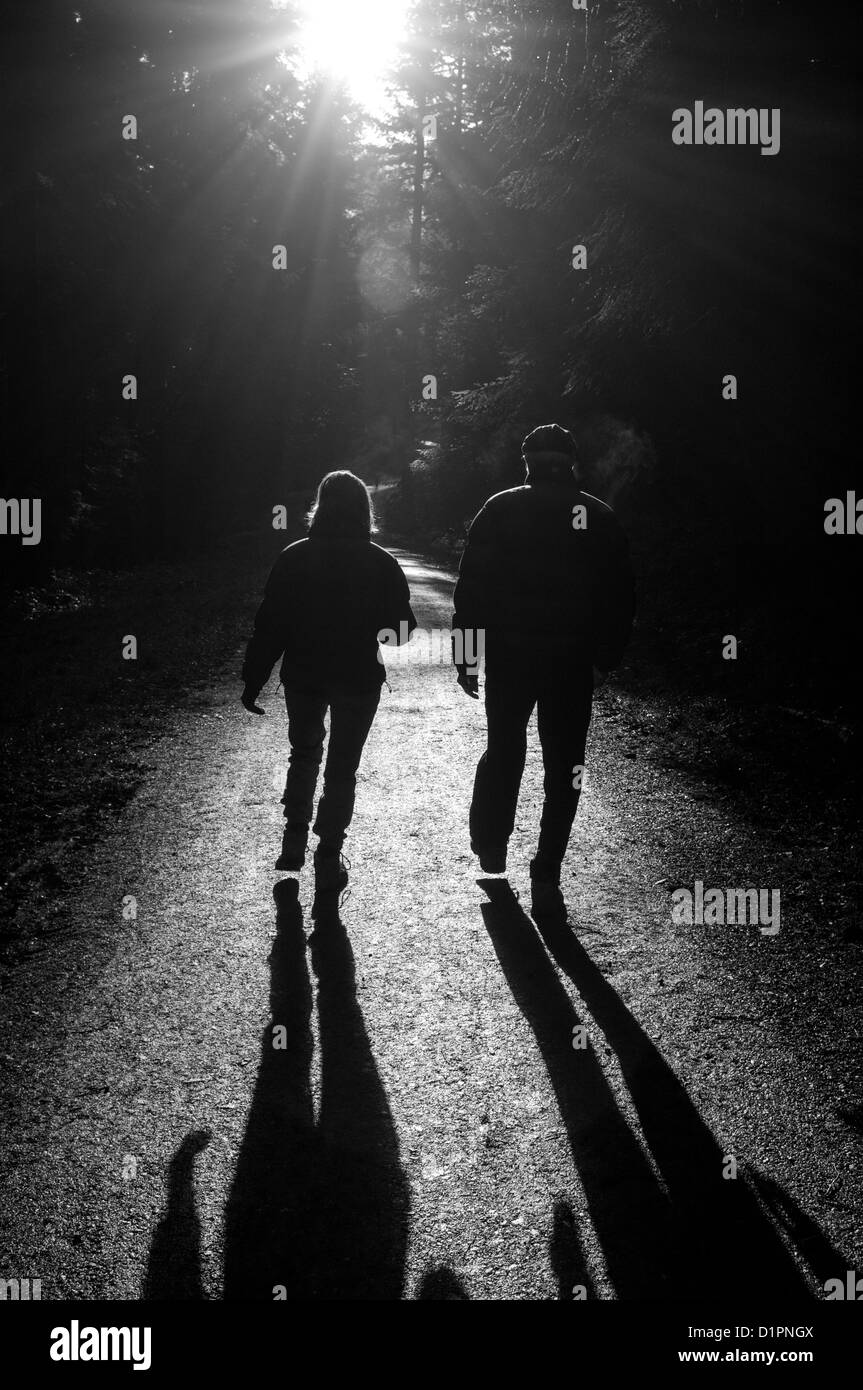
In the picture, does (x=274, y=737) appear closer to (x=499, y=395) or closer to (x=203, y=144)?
(x=499, y=395)

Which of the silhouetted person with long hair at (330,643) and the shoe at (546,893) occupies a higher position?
the silhouetted person with long hair at (330,643)

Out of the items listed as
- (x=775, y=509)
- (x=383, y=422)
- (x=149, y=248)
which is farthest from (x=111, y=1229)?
(x=383, y=422)

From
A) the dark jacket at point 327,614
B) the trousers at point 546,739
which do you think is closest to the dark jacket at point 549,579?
the trousers at point 546,739

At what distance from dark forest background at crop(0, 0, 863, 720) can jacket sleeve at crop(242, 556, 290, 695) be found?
632cm

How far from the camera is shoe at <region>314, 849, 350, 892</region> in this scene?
6.07 m

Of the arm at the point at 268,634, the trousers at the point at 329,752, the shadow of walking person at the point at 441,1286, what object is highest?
the arm at the point at 268,634

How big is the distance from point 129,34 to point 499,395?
10.6m

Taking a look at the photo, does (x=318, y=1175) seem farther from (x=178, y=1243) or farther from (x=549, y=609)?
(x=549, y=609)

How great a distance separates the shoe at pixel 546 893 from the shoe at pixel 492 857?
248 millimetres

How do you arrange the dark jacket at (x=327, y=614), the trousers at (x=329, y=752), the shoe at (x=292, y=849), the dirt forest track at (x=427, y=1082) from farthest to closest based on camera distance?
the shoe at (x=292, y=849) → the trousers at (x=329, y=752) → the dark jacket at (x=327, y=614) → the dirt forest track at (x=427, y=1082)

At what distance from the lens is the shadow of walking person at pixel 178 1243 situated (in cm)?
303

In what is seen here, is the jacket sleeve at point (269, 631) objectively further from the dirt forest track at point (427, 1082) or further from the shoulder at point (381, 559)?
the dirt forest track at point (427, 1082)

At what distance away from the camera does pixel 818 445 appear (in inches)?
427

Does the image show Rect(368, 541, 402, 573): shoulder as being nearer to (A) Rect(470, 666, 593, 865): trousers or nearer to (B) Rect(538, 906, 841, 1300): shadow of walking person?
(A) Rect(470, 666, 593, 865): trousers
